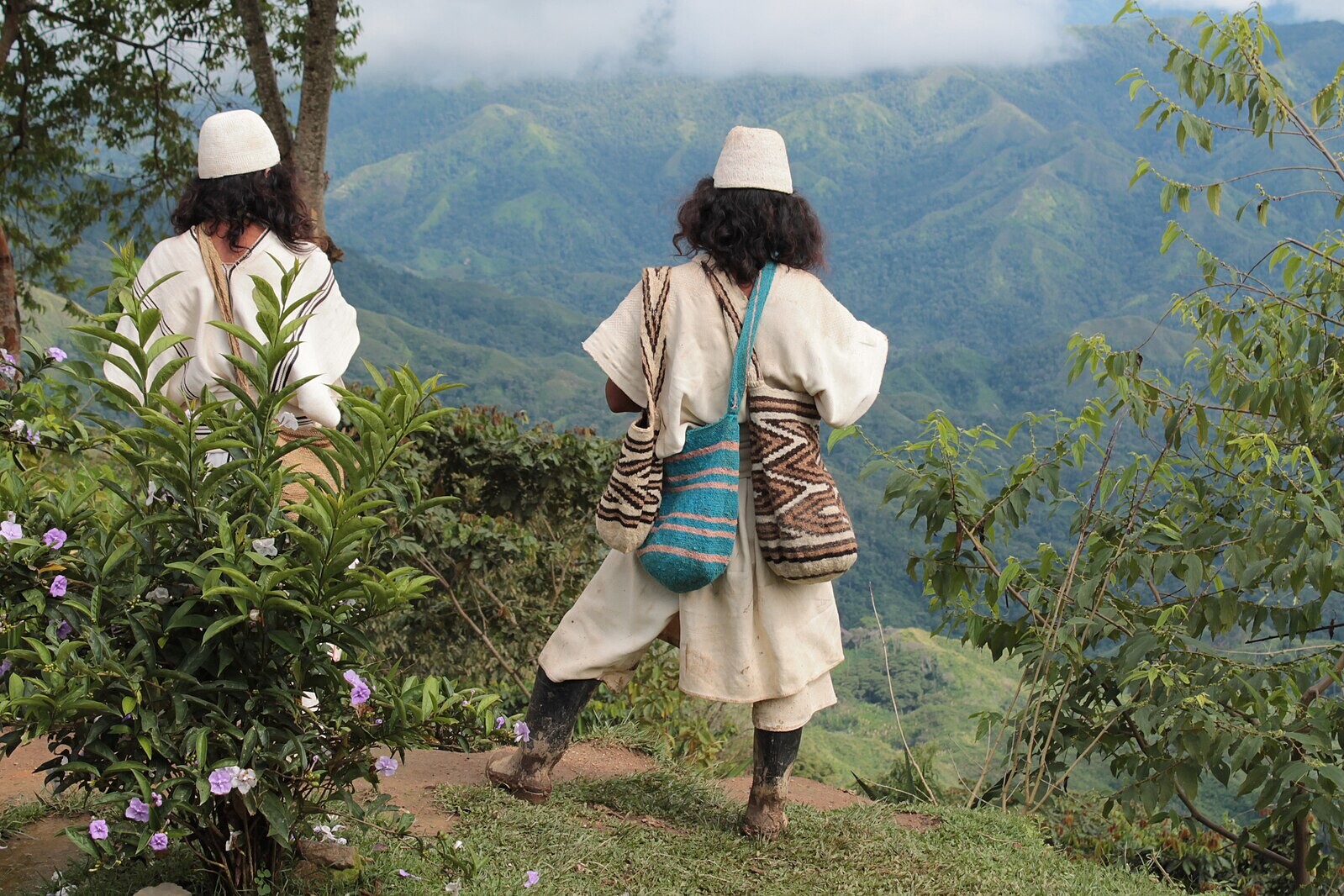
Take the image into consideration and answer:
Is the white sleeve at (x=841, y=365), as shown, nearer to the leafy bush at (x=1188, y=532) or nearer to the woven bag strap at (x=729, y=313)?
the woven bag strap at (x=729, y=313)

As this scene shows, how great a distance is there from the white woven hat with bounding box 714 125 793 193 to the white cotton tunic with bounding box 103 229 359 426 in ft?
3.74

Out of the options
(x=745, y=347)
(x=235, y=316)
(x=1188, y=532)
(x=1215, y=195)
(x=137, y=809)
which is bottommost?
(x=1188, y=532)

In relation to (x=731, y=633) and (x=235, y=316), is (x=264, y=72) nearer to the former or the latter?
(x=235, y=316)

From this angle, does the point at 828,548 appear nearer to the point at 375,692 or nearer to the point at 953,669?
the point at 375,692

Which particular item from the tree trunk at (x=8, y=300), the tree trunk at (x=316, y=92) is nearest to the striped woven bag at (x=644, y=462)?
the tree trunk at (x=316, y=92)

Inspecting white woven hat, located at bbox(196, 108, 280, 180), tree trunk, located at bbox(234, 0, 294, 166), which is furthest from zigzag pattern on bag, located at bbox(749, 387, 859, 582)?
tree trunk, located at bbox(234, 0, 294, 166)

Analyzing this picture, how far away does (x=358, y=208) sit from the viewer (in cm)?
13950

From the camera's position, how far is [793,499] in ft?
11.0

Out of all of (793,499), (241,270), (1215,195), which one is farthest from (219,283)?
(1215,195)

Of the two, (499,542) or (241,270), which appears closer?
(241,270)

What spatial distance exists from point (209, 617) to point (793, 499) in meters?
1.56

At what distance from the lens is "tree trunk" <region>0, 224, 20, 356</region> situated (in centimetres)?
898

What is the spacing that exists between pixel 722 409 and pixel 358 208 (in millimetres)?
143312

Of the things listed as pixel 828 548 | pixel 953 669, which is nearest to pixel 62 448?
pixel 828 548
